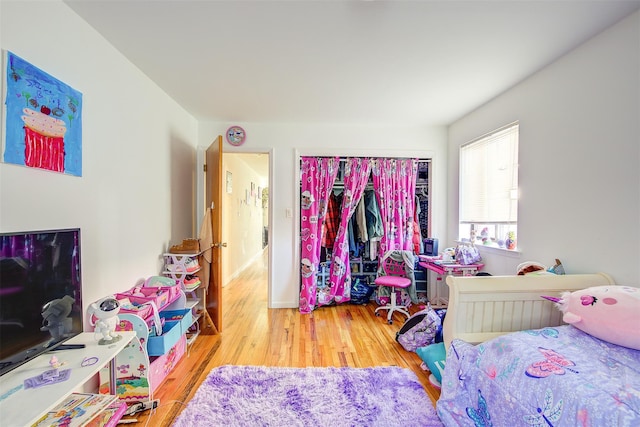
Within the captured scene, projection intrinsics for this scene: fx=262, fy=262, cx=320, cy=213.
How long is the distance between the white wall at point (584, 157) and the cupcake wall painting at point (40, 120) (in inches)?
131

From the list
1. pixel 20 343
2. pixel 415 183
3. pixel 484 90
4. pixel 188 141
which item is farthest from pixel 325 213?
pixel 20 343

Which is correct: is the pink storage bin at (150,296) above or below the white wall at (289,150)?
below

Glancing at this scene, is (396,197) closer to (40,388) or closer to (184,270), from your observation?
(184,270)

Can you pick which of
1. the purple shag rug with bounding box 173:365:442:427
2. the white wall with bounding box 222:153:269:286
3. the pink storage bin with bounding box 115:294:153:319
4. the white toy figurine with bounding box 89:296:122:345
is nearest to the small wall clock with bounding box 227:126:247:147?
the white wall with bounding box 222:153:269:286

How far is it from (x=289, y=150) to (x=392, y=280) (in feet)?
6.91

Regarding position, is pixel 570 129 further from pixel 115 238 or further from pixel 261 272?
A: pixel 261 272

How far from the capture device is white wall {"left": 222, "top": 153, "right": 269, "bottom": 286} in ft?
14.8

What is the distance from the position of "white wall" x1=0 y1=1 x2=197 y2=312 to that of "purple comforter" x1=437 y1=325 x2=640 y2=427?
238 cm

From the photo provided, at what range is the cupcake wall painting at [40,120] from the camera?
124cm

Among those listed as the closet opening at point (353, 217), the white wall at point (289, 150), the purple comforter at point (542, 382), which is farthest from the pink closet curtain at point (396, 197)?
the purple comforter at point (542, 382)

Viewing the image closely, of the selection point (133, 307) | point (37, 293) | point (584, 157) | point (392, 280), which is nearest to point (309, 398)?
point (133, 307)

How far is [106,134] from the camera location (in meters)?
1.85

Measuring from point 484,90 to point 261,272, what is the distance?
4883 mm

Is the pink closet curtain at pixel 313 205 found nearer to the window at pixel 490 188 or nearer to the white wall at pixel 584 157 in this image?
the window at pixel 490 188
